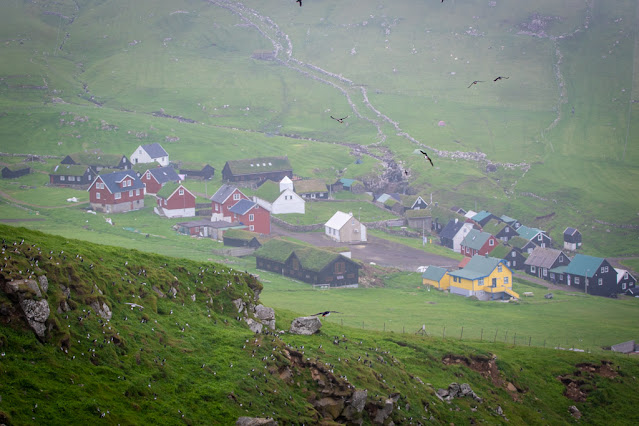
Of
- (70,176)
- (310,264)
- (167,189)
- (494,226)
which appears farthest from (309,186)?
(310,264)

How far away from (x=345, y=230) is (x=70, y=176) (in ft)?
201

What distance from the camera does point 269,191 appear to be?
144125 millimetres

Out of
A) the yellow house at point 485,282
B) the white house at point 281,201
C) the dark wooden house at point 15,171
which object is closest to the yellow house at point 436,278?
the yellow house at point 485,282

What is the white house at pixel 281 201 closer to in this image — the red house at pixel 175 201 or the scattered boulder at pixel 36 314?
the red house at pixel 175 201

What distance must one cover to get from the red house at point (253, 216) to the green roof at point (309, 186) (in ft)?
89.6

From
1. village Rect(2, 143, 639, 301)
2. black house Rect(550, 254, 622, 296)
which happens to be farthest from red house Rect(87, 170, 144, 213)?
black house Rect(550, 254, 622, 296)

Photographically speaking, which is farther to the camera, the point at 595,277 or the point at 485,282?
the point at 595,277

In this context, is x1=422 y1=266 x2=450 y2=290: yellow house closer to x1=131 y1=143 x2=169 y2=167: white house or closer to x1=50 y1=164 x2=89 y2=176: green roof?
x1=50 y1=164 x2=89 y2=176: green roof

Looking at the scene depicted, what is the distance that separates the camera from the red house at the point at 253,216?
125037 mm

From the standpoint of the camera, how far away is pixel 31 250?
35.2m

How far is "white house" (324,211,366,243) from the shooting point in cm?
12631

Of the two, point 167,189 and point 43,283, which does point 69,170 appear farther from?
point 43,283

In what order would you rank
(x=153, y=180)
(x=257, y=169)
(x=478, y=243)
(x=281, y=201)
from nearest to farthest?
(x=478, y=243)
(x=281, y=201)
(x=153, y=180)
(x=257, y=169)

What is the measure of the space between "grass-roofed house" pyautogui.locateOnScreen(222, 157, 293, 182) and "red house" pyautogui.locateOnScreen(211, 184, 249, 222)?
2648 cm
